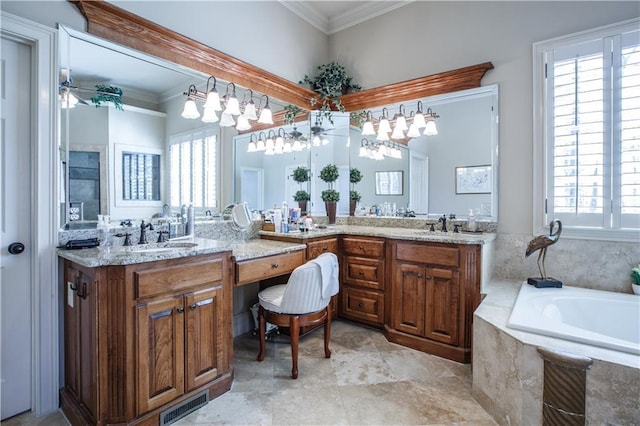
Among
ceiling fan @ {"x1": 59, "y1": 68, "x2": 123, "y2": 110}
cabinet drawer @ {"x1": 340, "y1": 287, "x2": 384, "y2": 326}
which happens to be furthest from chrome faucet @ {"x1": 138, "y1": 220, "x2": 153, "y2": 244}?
cabinet drawer @ {"x1": 340, "y1": 287, "x2": 384, "y2": 326}

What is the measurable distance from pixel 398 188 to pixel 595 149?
1618 mm

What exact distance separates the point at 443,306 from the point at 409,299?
0.28m

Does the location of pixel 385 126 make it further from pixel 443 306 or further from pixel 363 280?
pixel 443 306

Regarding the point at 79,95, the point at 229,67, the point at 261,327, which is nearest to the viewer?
the point at 79,95

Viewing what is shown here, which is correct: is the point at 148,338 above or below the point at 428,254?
below

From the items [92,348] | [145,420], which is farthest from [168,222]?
[145,420]

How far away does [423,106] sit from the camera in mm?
3186

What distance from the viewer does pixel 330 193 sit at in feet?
11.7

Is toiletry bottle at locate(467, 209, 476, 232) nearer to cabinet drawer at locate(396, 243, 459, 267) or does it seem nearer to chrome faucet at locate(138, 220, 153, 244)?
cabinet drawer at locate(396, 243, 459, 267)

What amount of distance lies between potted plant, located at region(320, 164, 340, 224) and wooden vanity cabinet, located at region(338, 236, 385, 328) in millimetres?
603

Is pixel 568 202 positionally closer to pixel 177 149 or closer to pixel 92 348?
pixel 177 149

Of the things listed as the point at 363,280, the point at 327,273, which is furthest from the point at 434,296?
the point at 327,273

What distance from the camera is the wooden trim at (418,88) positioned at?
2832mm

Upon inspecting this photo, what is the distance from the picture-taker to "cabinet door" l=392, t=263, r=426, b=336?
2578 mm
